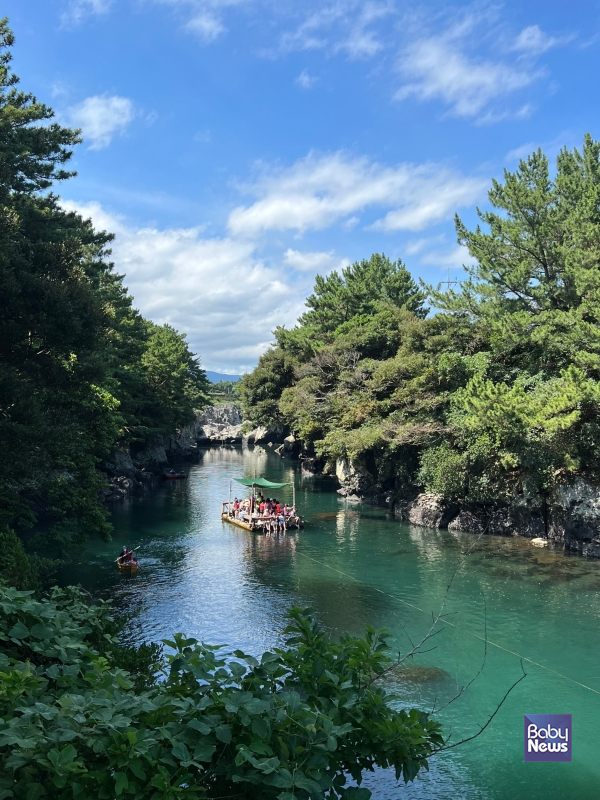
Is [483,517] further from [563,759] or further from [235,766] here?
[235,766]

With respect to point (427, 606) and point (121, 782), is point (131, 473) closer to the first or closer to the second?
point (427, 606)

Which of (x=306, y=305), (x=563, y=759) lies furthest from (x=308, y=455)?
(x=563, y=759)

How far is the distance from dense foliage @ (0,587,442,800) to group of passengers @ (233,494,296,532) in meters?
26.6

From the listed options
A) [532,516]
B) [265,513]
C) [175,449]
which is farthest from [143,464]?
[532,516]

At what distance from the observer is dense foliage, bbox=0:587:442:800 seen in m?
3.12

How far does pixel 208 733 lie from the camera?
129 inches

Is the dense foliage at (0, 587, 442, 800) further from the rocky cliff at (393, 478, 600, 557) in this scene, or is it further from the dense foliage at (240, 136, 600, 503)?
the dense foliage at (240, 136, 600, 503)

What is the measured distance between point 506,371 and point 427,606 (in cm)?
1425

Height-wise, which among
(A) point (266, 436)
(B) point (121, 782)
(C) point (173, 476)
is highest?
(A) point (266, 436)

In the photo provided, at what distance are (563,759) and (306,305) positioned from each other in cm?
5614

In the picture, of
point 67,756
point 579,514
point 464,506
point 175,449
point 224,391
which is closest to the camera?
point 67,756

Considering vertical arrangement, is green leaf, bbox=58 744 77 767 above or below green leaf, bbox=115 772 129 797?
above

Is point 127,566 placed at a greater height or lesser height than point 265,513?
lesser

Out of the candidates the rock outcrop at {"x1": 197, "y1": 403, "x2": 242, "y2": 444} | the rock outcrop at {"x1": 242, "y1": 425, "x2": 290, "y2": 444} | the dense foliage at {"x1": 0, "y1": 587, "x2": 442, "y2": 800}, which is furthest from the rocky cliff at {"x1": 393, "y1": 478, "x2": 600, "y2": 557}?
the rock outcrop at {"x1": 197, "y1": 403, "x2": 242, "y2": 444}
